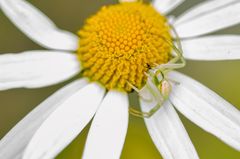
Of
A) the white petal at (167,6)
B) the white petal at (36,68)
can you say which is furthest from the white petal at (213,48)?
the white petal at (36,68)

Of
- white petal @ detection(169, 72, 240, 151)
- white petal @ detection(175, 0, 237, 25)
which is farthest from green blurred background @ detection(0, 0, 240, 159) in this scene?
white petal @ detection(175, 0, 237, 25)

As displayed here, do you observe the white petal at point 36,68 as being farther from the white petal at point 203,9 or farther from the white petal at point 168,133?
the white petal at point 203,9

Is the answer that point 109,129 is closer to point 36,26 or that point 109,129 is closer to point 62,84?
point 36,26

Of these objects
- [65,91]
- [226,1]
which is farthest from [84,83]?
[226,1]

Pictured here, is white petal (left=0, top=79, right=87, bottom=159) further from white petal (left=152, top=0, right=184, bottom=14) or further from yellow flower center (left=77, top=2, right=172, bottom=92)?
white petal (left=152, top=0, right=184, bottom=14)

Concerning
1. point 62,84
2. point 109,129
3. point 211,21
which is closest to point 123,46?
point 109,129
